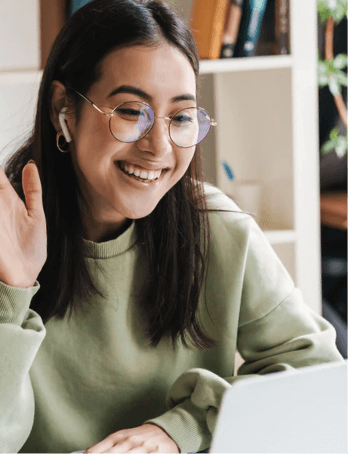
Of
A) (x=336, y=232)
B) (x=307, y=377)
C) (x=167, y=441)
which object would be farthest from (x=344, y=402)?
(x=336, y=232)

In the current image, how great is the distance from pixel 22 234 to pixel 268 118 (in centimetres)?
118

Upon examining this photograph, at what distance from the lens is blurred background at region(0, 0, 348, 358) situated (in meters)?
1.70

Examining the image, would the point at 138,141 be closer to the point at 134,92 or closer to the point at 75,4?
the point at 134,92

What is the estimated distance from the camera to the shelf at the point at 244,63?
69.2 inches

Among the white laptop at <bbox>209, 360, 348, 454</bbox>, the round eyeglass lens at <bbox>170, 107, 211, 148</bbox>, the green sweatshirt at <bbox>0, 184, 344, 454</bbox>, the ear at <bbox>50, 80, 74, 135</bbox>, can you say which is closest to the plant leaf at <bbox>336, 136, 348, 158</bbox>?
the green sweatshirt at <bbox>0, 184, 344, 454</bbox>

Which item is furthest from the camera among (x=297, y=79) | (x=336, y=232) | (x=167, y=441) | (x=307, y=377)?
(x=336, y=232)

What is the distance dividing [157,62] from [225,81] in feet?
3.35

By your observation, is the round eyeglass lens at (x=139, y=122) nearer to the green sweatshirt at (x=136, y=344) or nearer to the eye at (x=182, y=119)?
the eye at (x=182, y=119)

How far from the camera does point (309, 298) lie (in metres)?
1.91

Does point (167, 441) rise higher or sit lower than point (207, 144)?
lower

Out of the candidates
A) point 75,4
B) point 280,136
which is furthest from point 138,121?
point 280,136

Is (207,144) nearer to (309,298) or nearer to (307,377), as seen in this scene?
(309,298)

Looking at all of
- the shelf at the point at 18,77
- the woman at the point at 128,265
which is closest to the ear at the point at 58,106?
the woman at the point at 128,265

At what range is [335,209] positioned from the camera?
2.25 meters
